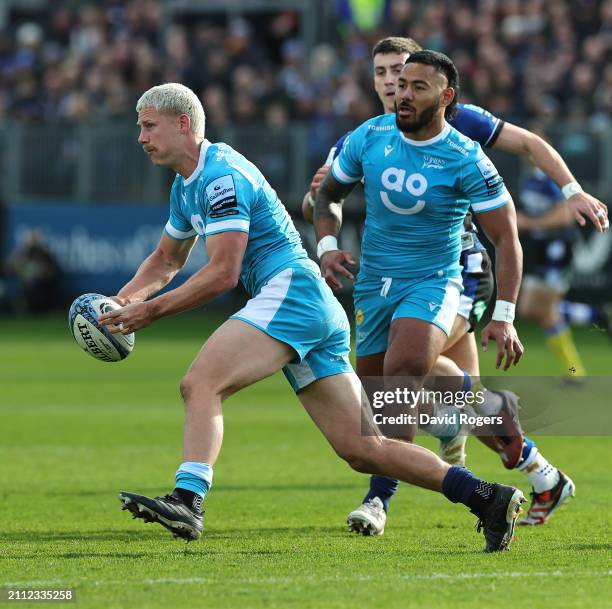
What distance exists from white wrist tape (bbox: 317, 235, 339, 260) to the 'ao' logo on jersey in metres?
0.38

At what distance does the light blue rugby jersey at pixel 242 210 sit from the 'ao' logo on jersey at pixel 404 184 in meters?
0.60

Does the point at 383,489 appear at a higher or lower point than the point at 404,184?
lower

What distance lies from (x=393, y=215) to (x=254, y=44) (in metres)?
22.4

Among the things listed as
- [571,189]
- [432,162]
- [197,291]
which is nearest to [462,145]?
[432,162]

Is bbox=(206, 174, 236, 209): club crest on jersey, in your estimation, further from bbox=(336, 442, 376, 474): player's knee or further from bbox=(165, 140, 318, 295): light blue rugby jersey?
bbox=(336, 442, 376, 474): player's knee

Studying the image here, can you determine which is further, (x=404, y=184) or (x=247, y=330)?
(x=404, y=184)

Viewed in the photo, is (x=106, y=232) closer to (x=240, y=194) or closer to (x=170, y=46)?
(x=170, y=46)

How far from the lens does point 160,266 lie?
7.84 m

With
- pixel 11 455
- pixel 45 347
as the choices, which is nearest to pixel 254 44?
pixel 45 347

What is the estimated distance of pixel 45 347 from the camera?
22.1 meters

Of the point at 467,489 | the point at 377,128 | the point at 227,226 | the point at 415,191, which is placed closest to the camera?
the point at 467,489

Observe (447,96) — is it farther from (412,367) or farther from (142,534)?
(142,534)

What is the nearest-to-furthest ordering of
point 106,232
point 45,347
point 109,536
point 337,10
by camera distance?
1. point 109,536
2. point 45,347
3. point 106,232
4. point 337,10

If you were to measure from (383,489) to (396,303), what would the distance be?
1.08 m
